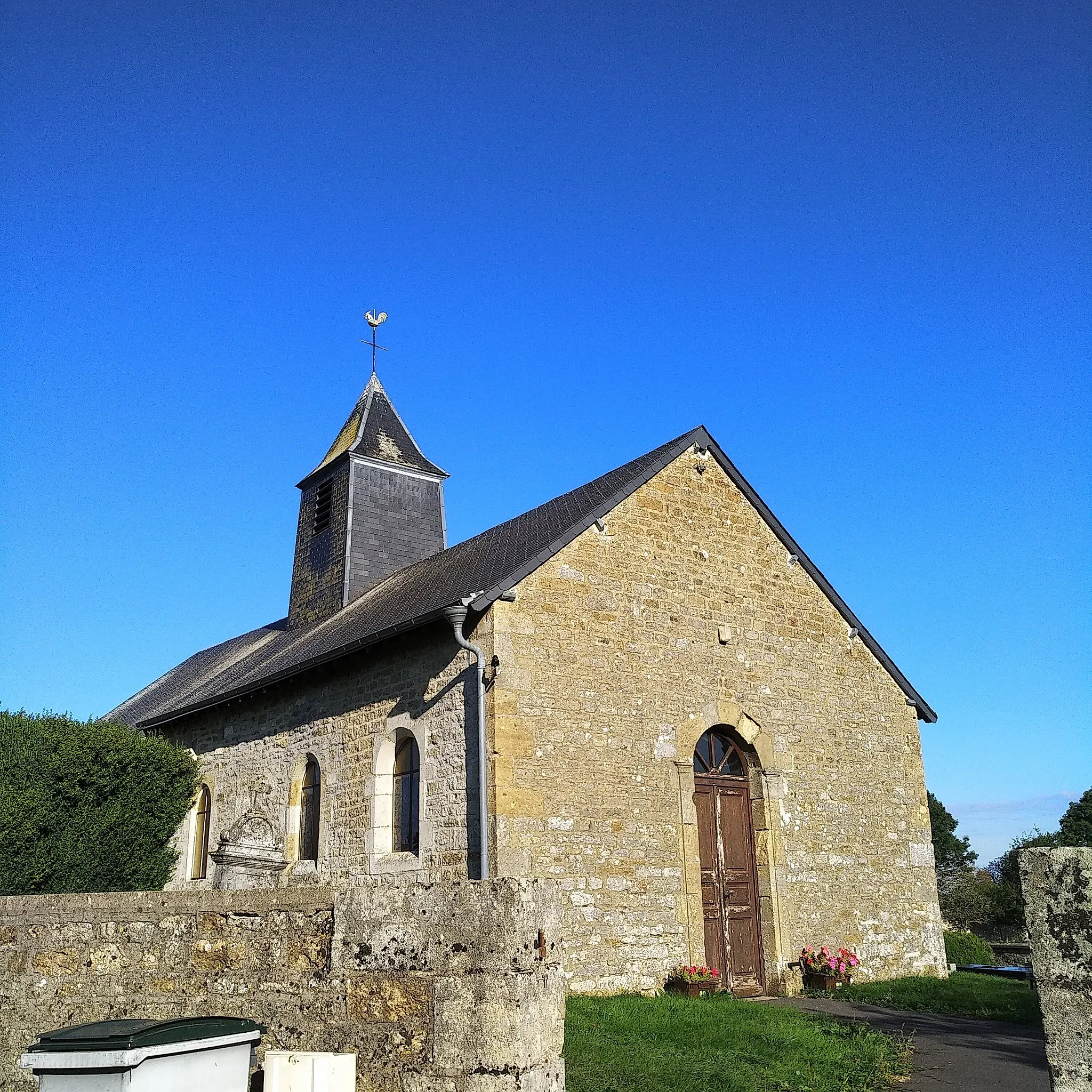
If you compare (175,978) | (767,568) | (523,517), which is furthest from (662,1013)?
(523,517)

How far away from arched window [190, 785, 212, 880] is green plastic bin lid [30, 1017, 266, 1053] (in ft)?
38.8

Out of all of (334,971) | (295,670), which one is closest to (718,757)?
(295,670)

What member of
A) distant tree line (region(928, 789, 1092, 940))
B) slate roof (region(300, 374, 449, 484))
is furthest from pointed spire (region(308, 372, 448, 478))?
distant tree line (region(928, 789, 1092, 940))

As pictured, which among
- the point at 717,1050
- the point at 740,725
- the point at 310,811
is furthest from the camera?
the point at 310,811

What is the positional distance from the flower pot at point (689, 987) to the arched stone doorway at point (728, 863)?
69 centimetres

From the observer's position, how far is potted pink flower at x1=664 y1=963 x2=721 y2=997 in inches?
416

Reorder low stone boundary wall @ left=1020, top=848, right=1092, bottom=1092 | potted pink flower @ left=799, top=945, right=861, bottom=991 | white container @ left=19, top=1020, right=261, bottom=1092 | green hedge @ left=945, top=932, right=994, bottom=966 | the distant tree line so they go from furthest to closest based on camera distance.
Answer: the distant tree line, green hedge @ left=945, top=932, right=994, bottom=966, potted pink flower @ left=799, top=945, right=861, bottom=991, white container @ left=19, top=1020, right=261, bottom=1092, low stone boundary wall @ left=1020, top=848, right=1092, bottom=1092

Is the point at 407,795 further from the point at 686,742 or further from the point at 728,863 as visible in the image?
the point at 728,863

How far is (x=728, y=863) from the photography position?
12094 mm

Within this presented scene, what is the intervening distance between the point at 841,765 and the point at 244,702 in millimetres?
8779

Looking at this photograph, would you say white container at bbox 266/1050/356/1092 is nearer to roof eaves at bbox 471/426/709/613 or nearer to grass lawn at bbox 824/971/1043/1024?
roof eaves at bbox 471/426/709/613

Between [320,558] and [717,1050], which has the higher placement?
[320,558]

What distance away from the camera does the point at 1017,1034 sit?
30.0 feet

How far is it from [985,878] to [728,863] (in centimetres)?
2860
